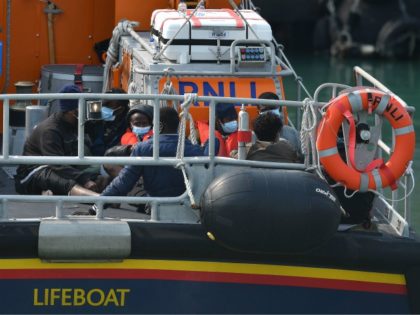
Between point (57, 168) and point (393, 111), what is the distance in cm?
215

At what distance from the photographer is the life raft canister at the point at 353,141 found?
21.1 ft

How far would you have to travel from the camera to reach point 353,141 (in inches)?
255

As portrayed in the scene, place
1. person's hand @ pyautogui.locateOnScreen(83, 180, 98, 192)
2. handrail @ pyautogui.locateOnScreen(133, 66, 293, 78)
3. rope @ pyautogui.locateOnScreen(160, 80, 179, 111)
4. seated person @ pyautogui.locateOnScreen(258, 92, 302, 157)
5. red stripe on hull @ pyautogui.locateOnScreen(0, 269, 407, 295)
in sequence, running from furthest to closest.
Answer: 1. handrail @ pyautogui.locateOnScreen(133, 66, 293, 78)
2. rope @ pyautogui.locateOnScreen(160, 80, 179, 111)
3. seated person @ pyautogui.locateOnScreen(258, 92, 302, 157)
4. person's hand @ pyautogui.locateOnScreen(83, 180, 98, 192)
5. red stripe on hull @ pyautogui.locateOnScreen(0, 269, 407, 295)

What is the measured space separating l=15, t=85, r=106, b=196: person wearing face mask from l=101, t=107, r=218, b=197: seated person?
45 centimetres

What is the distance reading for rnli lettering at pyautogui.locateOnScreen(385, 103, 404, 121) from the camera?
21.3ft

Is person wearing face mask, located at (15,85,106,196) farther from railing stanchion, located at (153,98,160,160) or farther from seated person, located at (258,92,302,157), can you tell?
seated person, located at (258,92,302,157)

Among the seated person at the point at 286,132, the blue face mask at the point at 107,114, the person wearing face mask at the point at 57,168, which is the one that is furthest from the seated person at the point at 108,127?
the seated person at the point at 286,132

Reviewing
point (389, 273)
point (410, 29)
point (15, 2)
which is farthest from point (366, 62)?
point (389, 273)

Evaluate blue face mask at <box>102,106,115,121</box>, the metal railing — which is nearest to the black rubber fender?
the metal railing

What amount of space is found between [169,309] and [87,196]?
2.61 ft

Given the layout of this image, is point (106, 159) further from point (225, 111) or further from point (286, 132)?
point (286, 132)

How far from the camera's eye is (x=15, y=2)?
987 centimetres

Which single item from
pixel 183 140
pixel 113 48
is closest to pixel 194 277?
pixel 183 140

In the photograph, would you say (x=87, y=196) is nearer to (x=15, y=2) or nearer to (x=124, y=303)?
(x=124, y=303)
